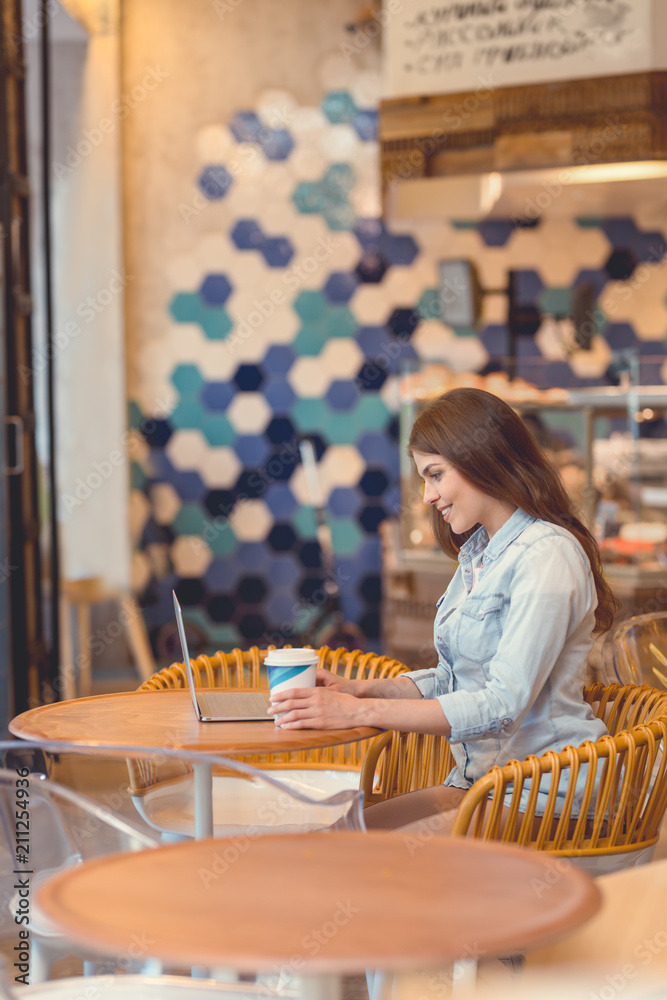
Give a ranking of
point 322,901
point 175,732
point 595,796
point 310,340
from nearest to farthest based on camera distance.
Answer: point 322,901
point 175,732
point 595,796
point 310,340

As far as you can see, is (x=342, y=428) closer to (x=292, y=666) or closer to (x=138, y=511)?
(x=138, y=511)

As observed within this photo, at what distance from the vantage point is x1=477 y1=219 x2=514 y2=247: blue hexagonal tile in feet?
17.5

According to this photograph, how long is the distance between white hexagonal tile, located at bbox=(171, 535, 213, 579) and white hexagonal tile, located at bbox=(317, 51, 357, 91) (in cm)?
234

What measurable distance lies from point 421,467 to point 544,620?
358 millimetres

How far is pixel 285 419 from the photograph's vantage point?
5484 mm

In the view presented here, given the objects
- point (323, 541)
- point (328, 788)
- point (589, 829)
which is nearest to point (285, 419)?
point (323, 541)

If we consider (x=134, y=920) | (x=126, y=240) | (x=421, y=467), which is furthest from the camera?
(x=126, y=240)

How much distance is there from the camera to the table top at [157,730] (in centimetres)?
145

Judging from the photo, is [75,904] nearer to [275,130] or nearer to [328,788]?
[328,788]

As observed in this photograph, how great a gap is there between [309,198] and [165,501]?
65.8 inches

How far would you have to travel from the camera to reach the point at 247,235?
5.45 m

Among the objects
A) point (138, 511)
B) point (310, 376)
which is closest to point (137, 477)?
point (138, 511)

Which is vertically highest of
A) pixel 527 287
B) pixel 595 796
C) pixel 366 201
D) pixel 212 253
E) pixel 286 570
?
pixel 366 201

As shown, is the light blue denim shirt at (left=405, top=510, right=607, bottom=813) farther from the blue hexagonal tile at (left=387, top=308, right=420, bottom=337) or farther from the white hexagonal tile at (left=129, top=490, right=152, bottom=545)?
the white hexagonal tile at (left=129, top=490, right=152, bottom=545)
